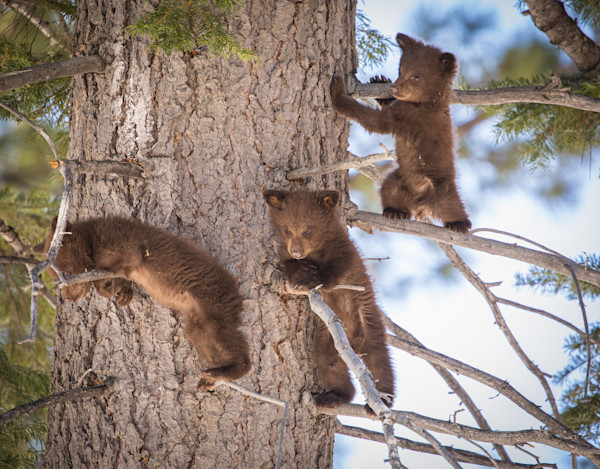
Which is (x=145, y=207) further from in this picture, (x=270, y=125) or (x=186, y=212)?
(x=270, y=125)

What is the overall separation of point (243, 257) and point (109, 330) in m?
0.86

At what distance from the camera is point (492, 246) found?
3555 mm

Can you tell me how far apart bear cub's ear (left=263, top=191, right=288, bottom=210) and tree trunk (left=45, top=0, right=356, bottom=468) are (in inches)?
4.2

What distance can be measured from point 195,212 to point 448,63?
239 cm

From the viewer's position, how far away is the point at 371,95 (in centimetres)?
395

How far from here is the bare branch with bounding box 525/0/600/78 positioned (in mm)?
4176

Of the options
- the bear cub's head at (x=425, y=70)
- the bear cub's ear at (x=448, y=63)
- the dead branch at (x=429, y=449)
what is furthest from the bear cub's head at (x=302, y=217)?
the bear cub's ear at (x=448, y=63)

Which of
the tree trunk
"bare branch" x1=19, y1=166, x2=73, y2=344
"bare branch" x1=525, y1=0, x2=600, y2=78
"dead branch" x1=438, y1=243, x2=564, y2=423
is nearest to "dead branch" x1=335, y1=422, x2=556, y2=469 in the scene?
the tree trunk

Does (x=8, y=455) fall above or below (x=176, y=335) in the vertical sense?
below

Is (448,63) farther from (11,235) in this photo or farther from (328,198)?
(11,235)

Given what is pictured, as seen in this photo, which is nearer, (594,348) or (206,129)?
(206,129)

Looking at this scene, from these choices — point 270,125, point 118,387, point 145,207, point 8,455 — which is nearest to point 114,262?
point 145,207

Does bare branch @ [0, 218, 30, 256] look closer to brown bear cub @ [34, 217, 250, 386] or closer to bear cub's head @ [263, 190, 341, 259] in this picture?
brown bear cub @ [34, 217, 250, 386]

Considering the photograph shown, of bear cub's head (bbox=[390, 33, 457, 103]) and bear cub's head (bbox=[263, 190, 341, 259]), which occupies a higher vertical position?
bear cub's head (bbox=[390, 33, 457, 103])
